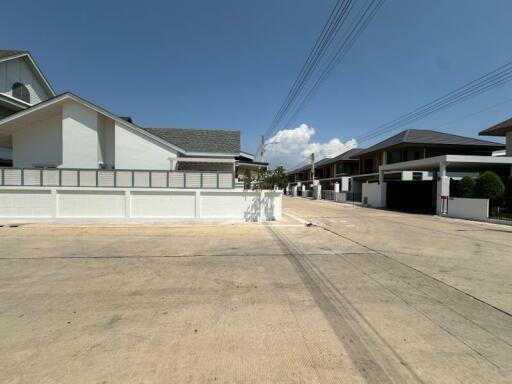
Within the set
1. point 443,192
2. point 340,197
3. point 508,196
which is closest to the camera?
point 508,196

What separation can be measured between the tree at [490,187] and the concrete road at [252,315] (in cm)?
1025

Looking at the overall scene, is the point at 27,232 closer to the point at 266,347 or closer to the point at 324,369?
the point at 266,347

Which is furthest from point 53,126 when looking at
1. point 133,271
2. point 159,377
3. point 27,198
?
point 159,377

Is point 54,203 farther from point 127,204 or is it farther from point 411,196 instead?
point 411,196

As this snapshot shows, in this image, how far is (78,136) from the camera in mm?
14953

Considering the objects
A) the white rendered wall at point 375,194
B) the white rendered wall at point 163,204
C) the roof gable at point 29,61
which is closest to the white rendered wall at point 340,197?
the white rendered wall at point 375,194

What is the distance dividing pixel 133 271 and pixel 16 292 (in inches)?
73.2

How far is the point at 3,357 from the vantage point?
9.14 ft

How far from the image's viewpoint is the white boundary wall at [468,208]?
1517 centimetres

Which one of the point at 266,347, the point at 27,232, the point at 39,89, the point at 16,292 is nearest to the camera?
the point at 266,347

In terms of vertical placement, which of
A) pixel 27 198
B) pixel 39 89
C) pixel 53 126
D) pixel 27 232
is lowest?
pixel 27 232

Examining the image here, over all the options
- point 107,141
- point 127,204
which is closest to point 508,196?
point 127,204

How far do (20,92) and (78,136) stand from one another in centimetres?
1247

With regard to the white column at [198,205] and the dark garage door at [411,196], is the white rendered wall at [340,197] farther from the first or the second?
the white column at [198,205]
